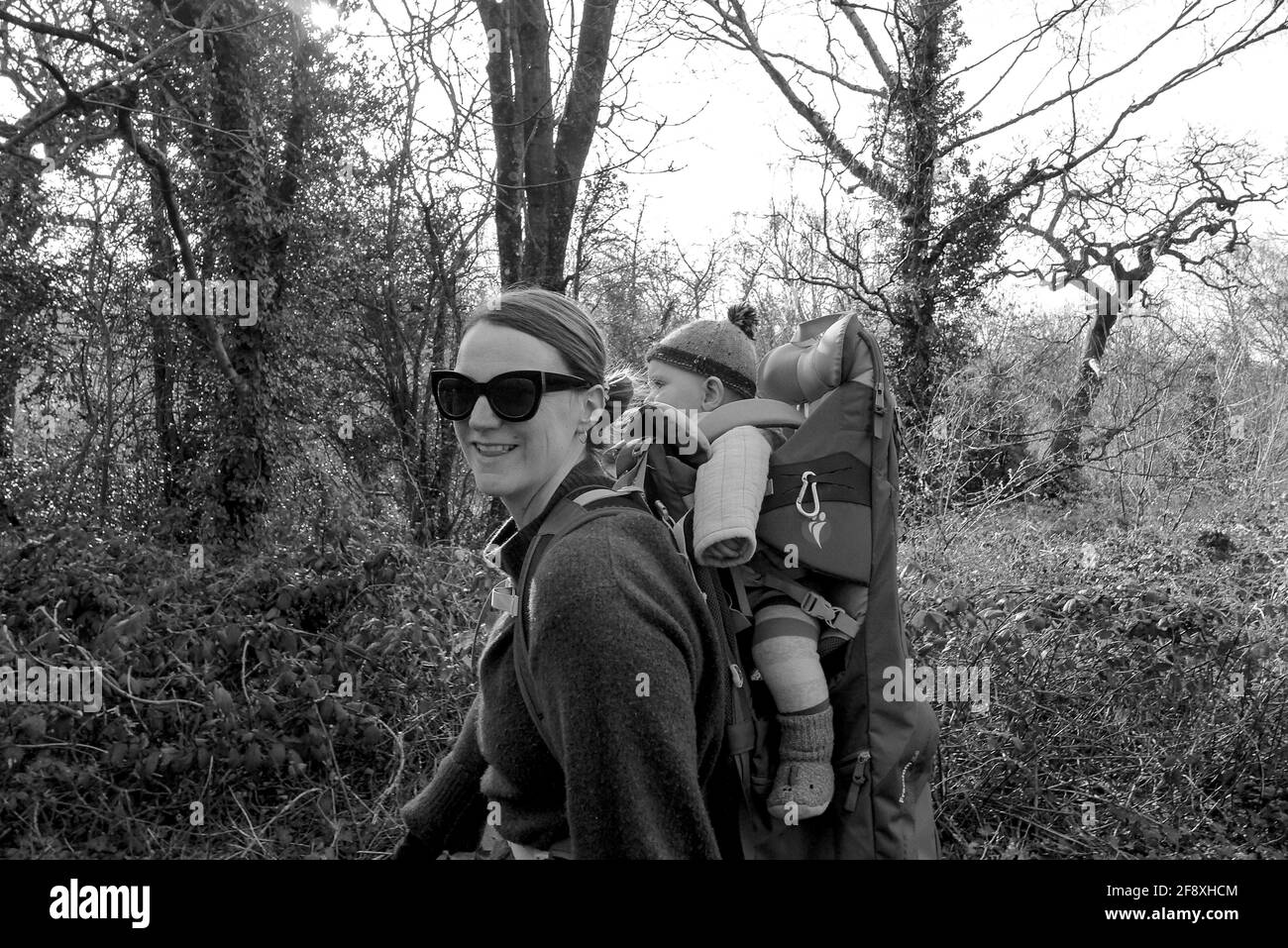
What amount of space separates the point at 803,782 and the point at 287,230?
1094cm

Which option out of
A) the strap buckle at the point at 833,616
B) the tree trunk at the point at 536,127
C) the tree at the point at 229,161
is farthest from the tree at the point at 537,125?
the strap buckle at the point at 833,616

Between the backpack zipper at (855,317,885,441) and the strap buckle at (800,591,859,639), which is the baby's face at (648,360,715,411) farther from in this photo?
the strap buckle at (800,591,859,639)

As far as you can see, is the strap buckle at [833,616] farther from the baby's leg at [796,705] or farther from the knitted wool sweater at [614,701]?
the knitted wool sweater at [614,701]

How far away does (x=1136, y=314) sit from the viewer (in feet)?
56.7

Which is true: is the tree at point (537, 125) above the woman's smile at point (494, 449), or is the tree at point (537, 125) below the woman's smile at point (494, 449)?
above

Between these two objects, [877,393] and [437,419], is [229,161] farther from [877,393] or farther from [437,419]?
[877,393]

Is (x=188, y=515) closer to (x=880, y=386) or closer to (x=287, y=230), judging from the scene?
(x=287, y=230)

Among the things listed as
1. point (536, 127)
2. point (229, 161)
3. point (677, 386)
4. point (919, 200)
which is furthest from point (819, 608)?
point (919, 200)

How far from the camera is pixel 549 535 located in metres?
1.62

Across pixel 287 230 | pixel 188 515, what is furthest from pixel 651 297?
pixel 188 515

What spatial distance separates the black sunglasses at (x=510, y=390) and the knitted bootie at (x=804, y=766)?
81 cm

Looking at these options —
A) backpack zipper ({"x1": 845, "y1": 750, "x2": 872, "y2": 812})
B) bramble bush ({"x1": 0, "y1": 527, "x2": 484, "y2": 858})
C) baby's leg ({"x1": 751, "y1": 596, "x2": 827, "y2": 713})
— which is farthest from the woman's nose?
bramble bush ({"x1": 0, "y1": 527, "x2": 484, "y2": 858})

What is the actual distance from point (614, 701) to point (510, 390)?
25.3 inches

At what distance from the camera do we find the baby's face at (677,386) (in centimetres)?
280
